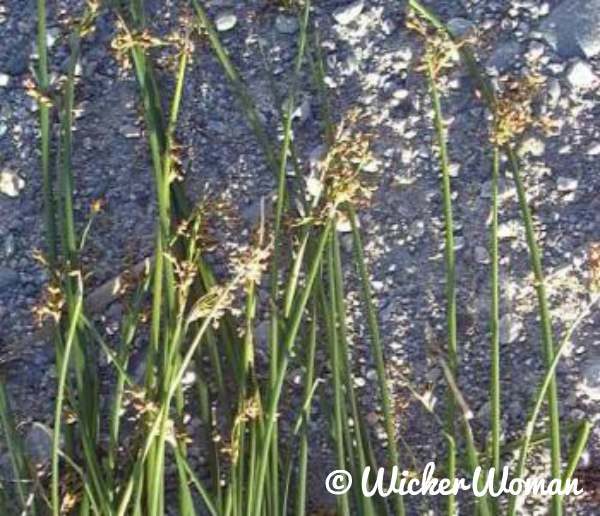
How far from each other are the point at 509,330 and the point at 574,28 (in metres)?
0.48

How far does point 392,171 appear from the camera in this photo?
1.71 meters

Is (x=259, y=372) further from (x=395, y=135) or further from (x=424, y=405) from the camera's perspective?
(x=395, y=135)

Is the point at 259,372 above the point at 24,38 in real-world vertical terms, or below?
below

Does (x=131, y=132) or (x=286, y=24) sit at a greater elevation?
(x=286, y=24)

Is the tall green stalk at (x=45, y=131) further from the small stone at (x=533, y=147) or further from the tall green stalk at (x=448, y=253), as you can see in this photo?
the small stone at (x=533, y=147)

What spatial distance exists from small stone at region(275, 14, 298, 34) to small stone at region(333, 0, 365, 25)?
7cm

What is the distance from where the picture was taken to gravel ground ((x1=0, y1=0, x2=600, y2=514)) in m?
1.65

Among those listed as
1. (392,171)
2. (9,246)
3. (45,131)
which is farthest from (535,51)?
(9,246)

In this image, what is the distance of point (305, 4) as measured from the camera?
1696 mm

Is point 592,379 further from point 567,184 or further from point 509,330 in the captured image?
point 567,184

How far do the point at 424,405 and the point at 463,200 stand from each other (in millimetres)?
323

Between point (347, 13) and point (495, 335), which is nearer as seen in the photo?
point (495, 335)

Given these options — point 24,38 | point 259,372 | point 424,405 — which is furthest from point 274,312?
point 24,38

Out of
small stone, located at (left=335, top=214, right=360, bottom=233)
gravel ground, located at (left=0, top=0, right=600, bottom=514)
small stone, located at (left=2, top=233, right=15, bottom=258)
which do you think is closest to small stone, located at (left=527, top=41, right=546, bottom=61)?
gravel ground, located at (left=0, top=0, right=600, bottom=514)
